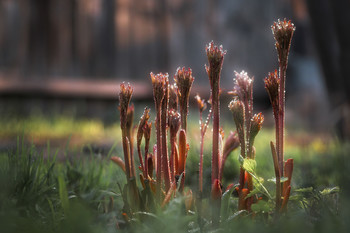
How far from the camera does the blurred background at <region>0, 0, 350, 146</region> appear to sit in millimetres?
7117

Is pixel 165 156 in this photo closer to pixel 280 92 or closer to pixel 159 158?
pixel 159 158

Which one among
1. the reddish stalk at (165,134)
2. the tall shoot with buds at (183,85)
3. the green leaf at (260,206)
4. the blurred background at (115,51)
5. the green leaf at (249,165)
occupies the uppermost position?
the blurred background at (115,51)

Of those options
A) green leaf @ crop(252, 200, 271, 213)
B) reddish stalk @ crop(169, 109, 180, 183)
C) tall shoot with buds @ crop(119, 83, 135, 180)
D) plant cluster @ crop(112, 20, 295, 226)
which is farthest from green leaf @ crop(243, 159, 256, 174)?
tall shoot with buds @ crop(119, 83, 135, 180)

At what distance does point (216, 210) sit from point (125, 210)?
1.10 ft

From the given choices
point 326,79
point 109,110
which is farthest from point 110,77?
point 326,79

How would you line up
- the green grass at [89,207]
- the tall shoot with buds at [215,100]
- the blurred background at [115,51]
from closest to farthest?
the green grass at [89,207] < the tall shoot with buds at [215,100] < the blurred background at [115,51]

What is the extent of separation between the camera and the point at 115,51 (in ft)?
25.7

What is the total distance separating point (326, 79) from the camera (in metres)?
5.50

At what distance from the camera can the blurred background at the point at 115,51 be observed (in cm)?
712

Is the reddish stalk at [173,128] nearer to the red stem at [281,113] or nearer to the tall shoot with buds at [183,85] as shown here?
the tall shoot with buds at [183,85]

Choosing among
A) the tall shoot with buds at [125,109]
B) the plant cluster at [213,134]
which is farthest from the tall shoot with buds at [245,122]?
the tall shoot with buds at [125,109]

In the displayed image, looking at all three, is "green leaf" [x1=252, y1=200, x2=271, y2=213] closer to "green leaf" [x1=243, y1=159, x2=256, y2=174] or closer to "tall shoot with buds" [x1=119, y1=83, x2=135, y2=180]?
"green leaf" [x1=243, y1=159, x2=256, y2=174]

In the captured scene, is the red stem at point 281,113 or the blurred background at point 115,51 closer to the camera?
the red stem at point 281,113

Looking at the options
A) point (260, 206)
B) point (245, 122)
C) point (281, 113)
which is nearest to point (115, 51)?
point (245, 122)
